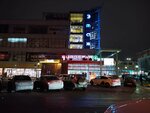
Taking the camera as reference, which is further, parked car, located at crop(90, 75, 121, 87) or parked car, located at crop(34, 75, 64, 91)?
parked car, located at crop(90, 75, 121, 87)

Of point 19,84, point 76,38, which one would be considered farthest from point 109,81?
point 76,38

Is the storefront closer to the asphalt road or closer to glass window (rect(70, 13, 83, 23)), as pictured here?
the asphalt road

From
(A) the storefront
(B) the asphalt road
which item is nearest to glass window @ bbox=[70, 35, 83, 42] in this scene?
(A) the storefront

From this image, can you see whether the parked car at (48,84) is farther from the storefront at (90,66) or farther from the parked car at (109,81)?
the storefront at (90,66)

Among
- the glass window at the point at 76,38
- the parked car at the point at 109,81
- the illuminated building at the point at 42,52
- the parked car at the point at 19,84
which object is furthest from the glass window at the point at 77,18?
the parked car at the point at 19,84

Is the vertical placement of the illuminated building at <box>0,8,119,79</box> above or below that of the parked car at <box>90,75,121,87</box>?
above

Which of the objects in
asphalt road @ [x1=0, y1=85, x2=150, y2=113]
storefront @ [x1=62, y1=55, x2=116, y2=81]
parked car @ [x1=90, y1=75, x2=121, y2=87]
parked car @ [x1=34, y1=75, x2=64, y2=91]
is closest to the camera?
asphalt road @ [x1=0, y1=85, x2=150, y2=113]

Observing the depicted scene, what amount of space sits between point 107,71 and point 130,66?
9663cm

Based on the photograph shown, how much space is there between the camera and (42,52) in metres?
54.3

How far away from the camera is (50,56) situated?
52.9m

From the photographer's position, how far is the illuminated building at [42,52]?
155 feet

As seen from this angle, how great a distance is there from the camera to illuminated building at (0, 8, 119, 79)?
47.3 m

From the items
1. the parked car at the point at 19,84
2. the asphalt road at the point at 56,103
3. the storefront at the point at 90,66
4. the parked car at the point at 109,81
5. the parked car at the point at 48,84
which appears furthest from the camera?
the storefront at the point at 90,66

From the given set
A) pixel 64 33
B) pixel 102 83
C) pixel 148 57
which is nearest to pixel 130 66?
pixel 148 57
